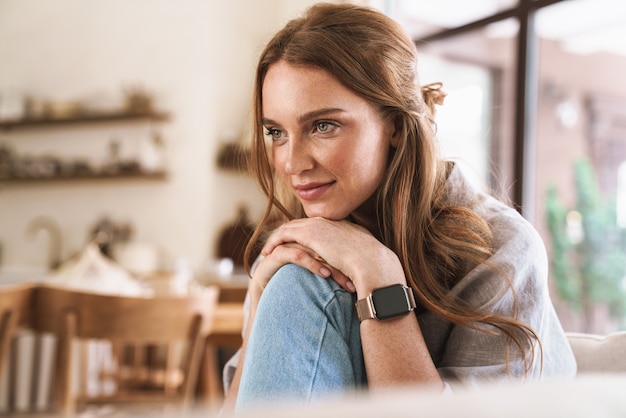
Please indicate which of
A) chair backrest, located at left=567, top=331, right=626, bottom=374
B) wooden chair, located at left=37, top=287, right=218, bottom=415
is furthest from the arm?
wooden chair, located at left=37, top=287, right=218, bottom=415

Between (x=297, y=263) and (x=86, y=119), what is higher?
(x=86, y=119)

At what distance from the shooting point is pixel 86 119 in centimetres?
534

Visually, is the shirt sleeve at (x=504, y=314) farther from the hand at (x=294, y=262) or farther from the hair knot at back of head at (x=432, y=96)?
the hair knot at back of head at (x=432, y=96)

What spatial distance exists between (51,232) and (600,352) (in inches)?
198

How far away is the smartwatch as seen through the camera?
105 centimetres

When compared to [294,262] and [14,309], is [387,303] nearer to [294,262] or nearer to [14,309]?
[294,262]

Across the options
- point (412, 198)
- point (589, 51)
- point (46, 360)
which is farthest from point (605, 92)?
point (412, 198)

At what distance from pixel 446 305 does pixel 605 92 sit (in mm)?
5816

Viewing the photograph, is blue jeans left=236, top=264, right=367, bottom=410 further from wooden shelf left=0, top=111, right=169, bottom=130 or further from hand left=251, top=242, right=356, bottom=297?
wooden shelf left=0, top=111, right=169, bottom=130

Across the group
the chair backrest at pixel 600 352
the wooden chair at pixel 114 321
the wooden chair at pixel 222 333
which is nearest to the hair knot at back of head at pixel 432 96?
the chair backrest at pixel 600 352

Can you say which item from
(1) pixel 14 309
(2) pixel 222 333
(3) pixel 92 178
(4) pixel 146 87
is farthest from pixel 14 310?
(4) pixel 146 87

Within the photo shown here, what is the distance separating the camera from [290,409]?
0.80ft

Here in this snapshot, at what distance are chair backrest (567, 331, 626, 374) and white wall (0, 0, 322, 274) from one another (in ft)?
13.3

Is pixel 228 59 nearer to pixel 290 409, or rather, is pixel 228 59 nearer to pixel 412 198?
pixel 412 198
